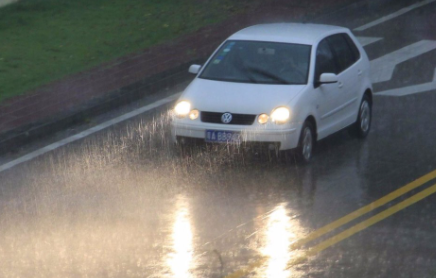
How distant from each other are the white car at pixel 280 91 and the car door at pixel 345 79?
1cm

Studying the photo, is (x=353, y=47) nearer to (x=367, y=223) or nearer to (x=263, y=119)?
(x=263, y=119)

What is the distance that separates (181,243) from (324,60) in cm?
449

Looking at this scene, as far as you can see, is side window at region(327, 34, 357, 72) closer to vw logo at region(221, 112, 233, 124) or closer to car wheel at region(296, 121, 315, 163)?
car wheel at region(296, 121, 315, 163)

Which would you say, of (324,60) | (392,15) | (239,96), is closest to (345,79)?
(324,60)

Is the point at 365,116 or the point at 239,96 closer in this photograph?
the point at 239,96

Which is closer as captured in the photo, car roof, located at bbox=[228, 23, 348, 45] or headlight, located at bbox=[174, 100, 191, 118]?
headlight, located at bbox=[174, 100, 191, 118]

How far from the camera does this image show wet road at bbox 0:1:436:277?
7.77 metres

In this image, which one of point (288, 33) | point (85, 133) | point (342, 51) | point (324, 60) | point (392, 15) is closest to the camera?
point (324, 60)

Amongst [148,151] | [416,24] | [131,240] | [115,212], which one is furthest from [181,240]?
[416,24]

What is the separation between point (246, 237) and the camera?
334 inches

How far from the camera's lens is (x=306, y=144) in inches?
442

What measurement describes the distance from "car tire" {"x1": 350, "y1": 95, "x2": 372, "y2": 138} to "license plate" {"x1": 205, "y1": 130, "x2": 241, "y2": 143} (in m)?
2.37

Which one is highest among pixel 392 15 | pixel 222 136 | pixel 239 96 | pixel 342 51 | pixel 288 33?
pixel 288 33

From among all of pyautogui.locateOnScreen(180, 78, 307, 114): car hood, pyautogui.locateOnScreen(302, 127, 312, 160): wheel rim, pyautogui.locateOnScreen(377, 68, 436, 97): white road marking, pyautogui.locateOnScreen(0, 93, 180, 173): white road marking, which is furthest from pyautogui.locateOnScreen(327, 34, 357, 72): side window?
pyautogui.locateOnScreen(0, 93, 180, 173): white road marking
